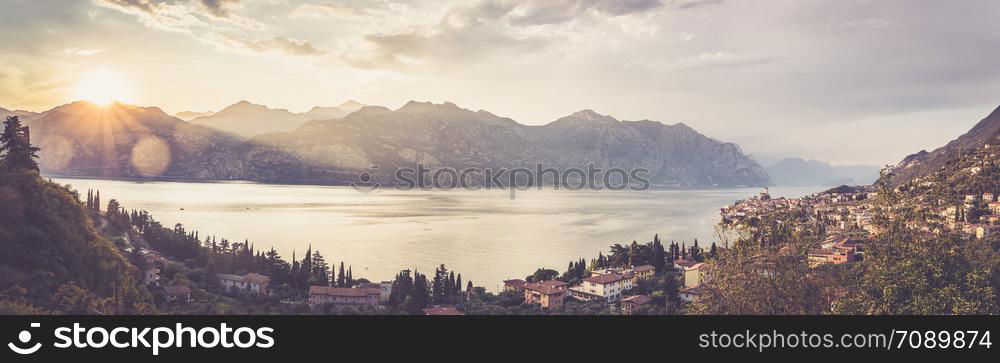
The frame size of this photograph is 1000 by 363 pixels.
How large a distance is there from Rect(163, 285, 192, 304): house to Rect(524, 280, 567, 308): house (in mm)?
18121

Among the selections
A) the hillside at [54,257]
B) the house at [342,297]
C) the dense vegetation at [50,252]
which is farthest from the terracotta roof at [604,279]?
the hillside at [54,257]

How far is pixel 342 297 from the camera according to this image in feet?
106

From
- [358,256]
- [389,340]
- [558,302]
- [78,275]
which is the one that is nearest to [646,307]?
[558,302]

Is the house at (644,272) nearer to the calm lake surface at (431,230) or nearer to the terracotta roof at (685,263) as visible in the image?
the terracotta roof at (685,263)

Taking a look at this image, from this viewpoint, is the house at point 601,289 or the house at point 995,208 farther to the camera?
the house at point 995,208

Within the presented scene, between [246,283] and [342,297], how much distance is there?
7.09 metres

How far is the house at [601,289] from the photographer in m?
33.8

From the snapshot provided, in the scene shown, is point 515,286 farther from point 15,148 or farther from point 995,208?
point 995,208

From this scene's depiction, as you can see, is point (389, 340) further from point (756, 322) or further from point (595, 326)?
point (756, 322)

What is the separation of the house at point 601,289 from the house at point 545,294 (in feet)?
4.27

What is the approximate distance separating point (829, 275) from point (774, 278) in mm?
2162

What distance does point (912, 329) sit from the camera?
3.67 metres

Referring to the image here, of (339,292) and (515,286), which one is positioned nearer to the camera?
(339,292)

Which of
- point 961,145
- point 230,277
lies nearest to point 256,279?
point 230,277
